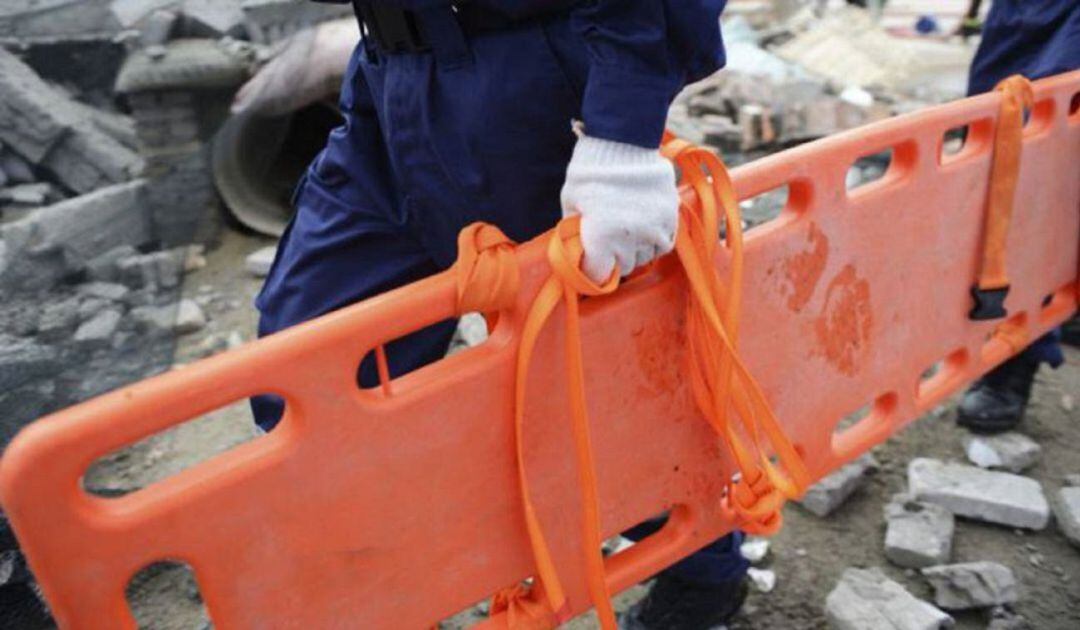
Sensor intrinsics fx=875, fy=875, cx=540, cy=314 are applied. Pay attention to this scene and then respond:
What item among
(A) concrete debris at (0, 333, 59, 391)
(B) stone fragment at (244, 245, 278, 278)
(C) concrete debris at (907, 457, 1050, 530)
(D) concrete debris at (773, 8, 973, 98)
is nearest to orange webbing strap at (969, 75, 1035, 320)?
(C) concrete debris at (907, 457, 1050, 530)

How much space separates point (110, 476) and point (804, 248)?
2.35 m

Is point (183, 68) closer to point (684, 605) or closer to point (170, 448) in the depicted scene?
point (170, 448)

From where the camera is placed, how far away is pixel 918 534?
8.21 feet

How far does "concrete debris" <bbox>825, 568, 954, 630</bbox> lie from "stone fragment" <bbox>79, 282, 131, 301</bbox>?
2.95m

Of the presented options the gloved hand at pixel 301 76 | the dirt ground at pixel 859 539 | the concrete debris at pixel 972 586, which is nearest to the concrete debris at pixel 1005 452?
the dirt ground at pixel 859 539

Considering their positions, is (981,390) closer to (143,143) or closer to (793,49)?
(143,143)

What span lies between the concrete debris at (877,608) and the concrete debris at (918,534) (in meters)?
0.17

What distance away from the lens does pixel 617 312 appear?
4.95ft

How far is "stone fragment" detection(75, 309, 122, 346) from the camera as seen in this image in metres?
3.21

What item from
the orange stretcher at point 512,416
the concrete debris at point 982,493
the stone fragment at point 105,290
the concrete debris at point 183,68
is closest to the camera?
the orange stretcher at point 512,416

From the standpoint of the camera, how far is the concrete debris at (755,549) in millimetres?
2525

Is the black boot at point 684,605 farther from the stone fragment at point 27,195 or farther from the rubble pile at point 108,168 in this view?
the stone fragment at point 27,195

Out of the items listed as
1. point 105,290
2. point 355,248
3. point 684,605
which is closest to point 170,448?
point 105,290

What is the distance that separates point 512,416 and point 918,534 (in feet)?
5.35
